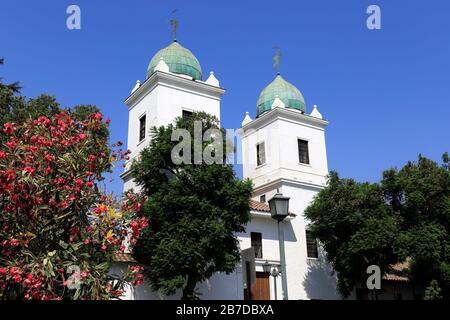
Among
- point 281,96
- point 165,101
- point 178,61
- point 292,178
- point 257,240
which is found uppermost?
point 178,61

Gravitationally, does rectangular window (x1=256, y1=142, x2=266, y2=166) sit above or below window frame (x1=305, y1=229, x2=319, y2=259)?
above

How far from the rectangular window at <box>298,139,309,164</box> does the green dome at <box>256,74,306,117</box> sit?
234cm

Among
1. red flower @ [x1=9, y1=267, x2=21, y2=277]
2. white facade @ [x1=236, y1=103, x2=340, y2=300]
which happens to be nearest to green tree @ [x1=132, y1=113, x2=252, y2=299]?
white facade @ [x1=236, y1=103, x2=340, y2=300]

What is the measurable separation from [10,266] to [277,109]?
23706 mm

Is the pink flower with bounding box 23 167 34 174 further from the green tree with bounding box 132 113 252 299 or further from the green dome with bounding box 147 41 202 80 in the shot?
the green dome with bounding box 147 41 202 80

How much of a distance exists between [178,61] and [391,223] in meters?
14.2

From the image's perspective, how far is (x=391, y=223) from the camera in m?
23.5

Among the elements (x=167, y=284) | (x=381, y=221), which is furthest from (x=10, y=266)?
(x=381, y=221)

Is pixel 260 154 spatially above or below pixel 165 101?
below

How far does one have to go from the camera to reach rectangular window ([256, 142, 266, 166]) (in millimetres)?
31266

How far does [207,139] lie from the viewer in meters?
21.6

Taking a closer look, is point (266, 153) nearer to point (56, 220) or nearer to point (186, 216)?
point (186, 216)

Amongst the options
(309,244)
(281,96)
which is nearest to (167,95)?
(281,96)
